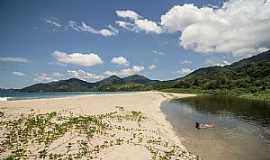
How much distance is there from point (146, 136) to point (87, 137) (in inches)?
231

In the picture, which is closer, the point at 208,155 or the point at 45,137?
the point at 208,155

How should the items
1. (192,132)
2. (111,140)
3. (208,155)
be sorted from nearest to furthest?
1. (208,155)
2. (111,140)
3. (192,132)

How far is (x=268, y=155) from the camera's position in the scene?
20.7 meters

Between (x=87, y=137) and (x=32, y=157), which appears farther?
(x=87, y=137)

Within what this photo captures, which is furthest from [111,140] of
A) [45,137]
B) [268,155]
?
[268,155]

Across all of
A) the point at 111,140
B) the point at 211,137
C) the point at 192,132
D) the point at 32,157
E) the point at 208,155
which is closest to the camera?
the point at 32,157

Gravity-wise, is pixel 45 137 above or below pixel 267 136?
above

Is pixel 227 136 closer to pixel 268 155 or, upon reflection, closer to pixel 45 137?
pixel 268 155

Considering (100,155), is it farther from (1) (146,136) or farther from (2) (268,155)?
(2) (268,155)

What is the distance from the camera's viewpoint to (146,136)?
24281 mm

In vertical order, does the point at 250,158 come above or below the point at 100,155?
below

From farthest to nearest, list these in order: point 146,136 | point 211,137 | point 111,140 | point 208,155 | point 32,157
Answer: point 211,137 < point 146,136 < point 111,140 < point 208,155 < point 32,157

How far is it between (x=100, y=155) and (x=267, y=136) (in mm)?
20907

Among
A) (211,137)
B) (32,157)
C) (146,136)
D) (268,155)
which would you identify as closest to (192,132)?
(211,137)
